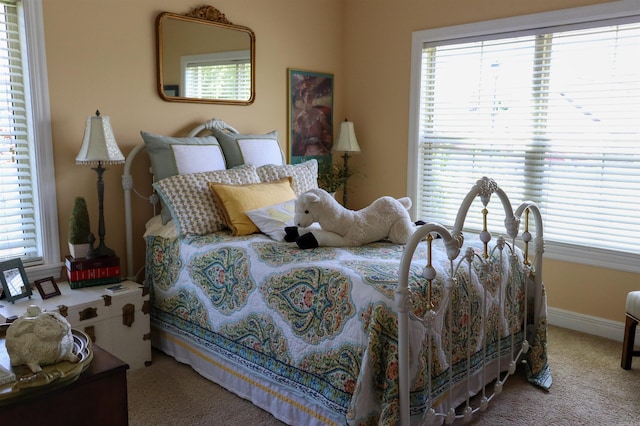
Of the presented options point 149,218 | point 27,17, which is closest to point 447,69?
point 149,218

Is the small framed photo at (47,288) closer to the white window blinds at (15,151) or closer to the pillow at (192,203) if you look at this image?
the white window blinds at (15,151)

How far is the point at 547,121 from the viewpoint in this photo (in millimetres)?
3604

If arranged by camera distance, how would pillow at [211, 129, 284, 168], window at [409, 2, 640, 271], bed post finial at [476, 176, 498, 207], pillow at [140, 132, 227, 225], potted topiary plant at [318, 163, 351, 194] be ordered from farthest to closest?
1. potted topiary plant at [318, 163, 351, 194]
2. pillow at [211, 129, 284, 168]
3. window at [409, 2, 640, 271]
4. pillow at [140, 132, 227, 225]
5. bed post finial at [476, 176, 498, 207]

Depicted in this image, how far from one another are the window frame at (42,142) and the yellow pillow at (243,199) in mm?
877

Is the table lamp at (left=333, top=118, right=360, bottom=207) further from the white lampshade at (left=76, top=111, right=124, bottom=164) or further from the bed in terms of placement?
the white lampshade at (left=76, top=111, right=124, bottom=164)

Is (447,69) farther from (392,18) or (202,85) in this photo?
(202,85)

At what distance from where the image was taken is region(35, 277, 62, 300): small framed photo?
105 inches

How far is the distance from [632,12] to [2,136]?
11.9 feet

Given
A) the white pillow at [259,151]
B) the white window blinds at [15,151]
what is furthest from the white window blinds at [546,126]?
the white window blinds at [15,151]

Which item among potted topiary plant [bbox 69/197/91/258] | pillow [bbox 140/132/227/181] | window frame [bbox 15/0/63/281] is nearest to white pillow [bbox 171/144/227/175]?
pillow [bbox 140/132/227/181]

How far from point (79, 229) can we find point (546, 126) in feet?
9.82

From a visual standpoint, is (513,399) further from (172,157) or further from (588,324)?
(172,157)

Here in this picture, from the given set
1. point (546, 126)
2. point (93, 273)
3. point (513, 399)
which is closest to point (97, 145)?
point (93, 273)

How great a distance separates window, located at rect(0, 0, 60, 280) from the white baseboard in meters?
3.20
